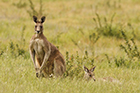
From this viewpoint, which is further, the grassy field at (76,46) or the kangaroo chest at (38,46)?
the kangaroo chest at (38,46)

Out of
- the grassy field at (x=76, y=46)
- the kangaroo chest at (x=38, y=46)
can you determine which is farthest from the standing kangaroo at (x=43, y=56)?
the grassy field at (x=76, y=46)

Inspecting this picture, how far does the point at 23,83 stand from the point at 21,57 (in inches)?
123

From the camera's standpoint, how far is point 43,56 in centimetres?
595

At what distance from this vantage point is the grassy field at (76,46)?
5.37 metres

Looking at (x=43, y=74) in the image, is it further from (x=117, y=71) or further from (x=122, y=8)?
(x=122, y=8)

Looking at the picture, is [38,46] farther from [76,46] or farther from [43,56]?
[76,46]

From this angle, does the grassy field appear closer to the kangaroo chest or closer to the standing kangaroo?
the standing kangaroo

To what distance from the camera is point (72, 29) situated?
43.4 ft

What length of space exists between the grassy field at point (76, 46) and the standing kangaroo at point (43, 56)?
23 cm

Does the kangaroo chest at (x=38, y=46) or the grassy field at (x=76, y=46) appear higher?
the kangaroo chest at (x=38, y=46)

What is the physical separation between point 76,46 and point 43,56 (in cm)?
504

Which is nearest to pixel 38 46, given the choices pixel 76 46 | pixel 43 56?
pixel 43 56

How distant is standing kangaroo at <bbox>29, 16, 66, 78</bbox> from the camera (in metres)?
5.75

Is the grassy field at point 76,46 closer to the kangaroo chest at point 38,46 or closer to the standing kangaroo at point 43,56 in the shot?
the standing kangaroo at point 43,56
